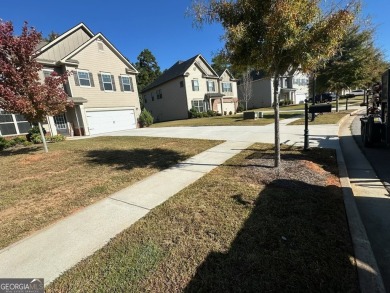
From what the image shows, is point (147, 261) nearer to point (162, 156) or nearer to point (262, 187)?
point (262, 187)

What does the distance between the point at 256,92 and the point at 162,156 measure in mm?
39969

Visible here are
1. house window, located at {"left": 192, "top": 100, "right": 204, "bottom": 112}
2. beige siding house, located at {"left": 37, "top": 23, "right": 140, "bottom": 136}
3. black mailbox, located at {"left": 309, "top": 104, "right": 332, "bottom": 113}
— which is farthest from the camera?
house window, located at {"left": 192, "top": 100, "right": 204, "bottom": 112}

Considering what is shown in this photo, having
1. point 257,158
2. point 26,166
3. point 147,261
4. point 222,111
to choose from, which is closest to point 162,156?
point 257,158

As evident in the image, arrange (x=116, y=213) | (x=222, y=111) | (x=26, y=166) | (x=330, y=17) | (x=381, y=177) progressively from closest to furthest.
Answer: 1. (x=116, y=213)
2. (x=330, y=17)
3. (x=381, y=177)
4. (x=26, y=166)
5. (x=222, y=111)

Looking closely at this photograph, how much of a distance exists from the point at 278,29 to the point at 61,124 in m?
19.5

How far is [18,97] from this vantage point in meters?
9.57

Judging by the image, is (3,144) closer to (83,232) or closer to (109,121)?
(109,121)

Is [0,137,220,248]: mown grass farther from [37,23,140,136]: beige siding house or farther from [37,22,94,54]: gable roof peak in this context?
[37,22,94,54]: gable roof peak

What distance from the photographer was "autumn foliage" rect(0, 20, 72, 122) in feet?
30.7

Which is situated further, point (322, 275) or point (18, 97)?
point (18, 97)

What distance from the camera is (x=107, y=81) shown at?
2102 centimetres

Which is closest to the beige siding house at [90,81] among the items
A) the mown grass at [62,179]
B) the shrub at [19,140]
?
the shrub at [19,140]

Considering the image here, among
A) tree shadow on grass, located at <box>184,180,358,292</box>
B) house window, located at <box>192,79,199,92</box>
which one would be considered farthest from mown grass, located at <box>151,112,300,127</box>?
tree shadow on grass, located at <box>184,180,358,292</box>

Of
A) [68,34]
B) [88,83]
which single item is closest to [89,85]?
[88,83]
